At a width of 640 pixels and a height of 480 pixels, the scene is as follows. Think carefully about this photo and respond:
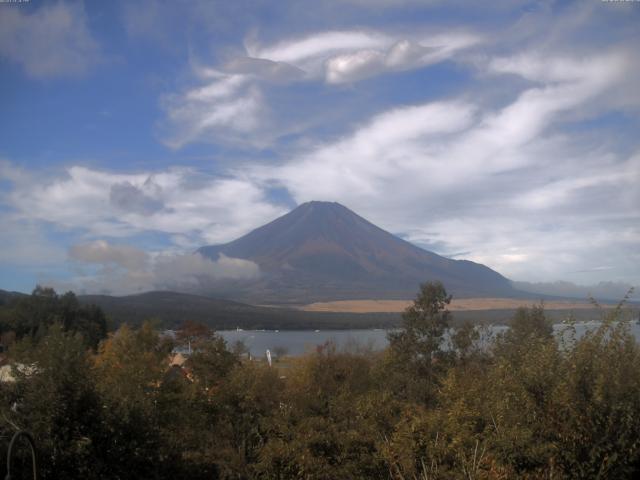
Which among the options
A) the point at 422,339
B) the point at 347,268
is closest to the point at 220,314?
the point at 422,339

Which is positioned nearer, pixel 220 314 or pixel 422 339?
pixel 422 339

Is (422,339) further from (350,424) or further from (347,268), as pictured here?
(347,268)

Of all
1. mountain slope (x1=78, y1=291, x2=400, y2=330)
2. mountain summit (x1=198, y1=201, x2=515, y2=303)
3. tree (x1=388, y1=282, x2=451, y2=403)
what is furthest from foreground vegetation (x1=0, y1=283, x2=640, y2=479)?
mountain summit (x1=198, y1=201, x2=515, y2=303)

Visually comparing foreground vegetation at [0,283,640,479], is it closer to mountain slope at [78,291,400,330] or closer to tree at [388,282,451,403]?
tree at [388,282,451,403]

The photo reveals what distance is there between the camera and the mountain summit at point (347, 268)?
5359 inches

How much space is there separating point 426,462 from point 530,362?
5.94 feet

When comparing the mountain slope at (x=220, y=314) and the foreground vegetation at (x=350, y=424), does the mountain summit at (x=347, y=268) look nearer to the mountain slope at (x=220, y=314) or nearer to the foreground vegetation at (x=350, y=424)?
the mountain slope at (x=220, y=314)

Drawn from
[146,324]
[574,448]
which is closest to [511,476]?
[574,448]

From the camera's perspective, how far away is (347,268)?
533 feet

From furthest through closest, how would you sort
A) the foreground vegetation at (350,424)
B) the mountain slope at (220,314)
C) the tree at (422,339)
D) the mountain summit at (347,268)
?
the mountain summit at (347,268) < the mountain slope at (220,314) < the tree at (422,339) < the foreground vegetation at (350,424)

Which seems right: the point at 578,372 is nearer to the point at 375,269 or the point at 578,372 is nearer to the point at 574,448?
the point at 574,448

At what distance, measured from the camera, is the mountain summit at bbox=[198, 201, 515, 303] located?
136 m

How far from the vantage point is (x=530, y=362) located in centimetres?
727

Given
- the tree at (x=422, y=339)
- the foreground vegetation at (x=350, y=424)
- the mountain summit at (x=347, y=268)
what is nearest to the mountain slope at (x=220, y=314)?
the mountain summit at (x=347, y=268)
